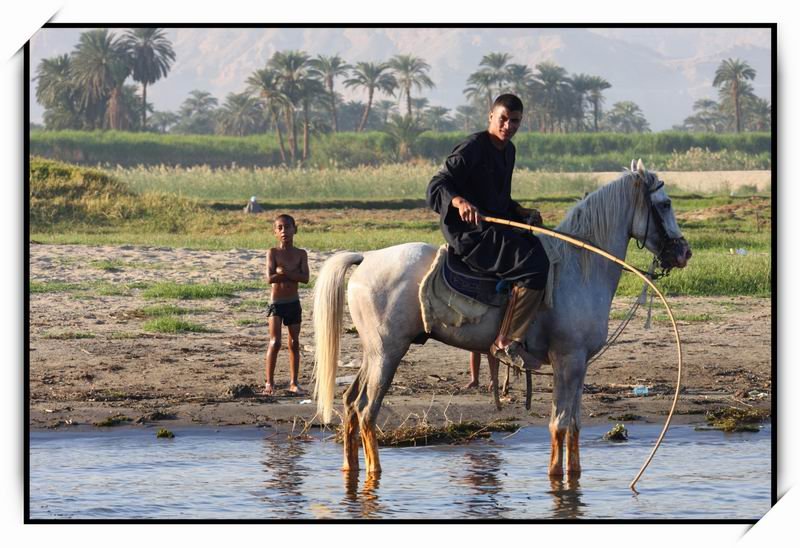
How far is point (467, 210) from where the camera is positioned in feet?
25.5

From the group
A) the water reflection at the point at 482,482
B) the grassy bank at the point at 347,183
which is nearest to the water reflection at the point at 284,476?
the water reflection at the point at 482,482

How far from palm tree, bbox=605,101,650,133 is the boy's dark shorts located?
141 ft

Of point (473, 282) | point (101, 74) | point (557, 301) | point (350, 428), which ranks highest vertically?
point (101, 74)

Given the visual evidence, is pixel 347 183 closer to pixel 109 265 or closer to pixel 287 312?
pixel 109 265

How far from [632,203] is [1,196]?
390 cm

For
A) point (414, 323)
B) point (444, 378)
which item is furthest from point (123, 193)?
point (414, 323)

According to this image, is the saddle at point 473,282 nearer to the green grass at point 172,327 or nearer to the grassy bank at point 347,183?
the green grass at point 172,327

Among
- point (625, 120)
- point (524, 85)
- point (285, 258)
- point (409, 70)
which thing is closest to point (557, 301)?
point (285, 258)

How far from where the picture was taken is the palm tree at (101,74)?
120 ft

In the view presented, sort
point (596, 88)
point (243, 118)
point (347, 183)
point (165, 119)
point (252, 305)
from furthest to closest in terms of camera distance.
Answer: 1. point (165, 119)
2. point (243, 118)
3. point (596, 88)
4. point (347, 183)
5. point (252, 305)

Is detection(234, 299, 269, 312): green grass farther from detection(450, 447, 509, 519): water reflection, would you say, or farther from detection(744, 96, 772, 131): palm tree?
detection(744, 96, 772, 131): palm tree

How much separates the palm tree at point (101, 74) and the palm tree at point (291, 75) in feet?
15.2

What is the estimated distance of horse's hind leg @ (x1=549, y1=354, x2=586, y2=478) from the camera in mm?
8117

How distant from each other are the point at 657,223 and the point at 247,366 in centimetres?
483
